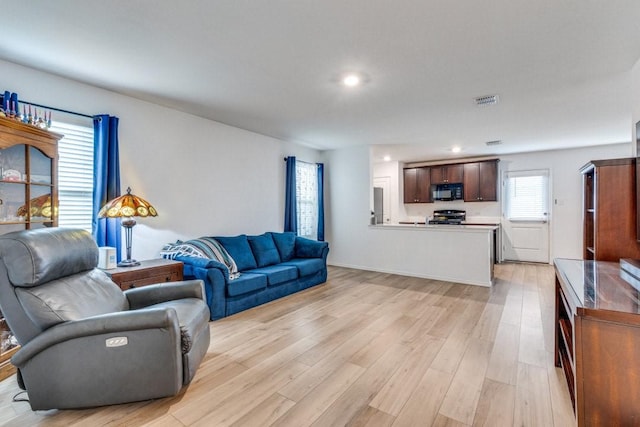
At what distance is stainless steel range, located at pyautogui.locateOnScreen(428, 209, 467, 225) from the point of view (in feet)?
24.0

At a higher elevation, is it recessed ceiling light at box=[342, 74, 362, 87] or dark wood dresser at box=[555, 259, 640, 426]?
recessed ceiling light at box=[342, 74, 362, 87]

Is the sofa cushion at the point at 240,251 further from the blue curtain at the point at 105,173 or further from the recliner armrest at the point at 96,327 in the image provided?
the recliner armrest at the point at 96,327

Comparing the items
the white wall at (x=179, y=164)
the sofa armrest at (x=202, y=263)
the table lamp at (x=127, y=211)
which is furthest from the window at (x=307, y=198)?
the table lamp at (x=127, y=211)

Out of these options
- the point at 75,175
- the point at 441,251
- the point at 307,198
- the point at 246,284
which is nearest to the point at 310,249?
the point at 307,198

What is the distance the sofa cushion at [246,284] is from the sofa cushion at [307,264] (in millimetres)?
709

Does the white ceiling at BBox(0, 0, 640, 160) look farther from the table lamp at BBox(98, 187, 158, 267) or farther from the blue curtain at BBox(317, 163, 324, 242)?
the blue curtain at BBox(317, 163, 324, 242)

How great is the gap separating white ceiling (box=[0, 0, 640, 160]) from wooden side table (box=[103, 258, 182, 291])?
6.06 ft

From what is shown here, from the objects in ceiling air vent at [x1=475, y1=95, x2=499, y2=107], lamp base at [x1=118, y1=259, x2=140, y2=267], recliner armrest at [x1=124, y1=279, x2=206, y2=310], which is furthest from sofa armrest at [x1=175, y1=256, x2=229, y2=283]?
ceiling air vent at [x1=475, y1=95, x2=499, y2=107]

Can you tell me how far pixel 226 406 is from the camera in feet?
6.18

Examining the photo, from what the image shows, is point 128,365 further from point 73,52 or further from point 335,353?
point 73,52

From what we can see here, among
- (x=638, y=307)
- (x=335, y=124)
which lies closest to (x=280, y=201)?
(x=335, y=124)

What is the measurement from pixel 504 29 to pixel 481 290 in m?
3.61

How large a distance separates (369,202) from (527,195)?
3765 millimetres

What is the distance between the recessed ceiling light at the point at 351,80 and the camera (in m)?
2.85
